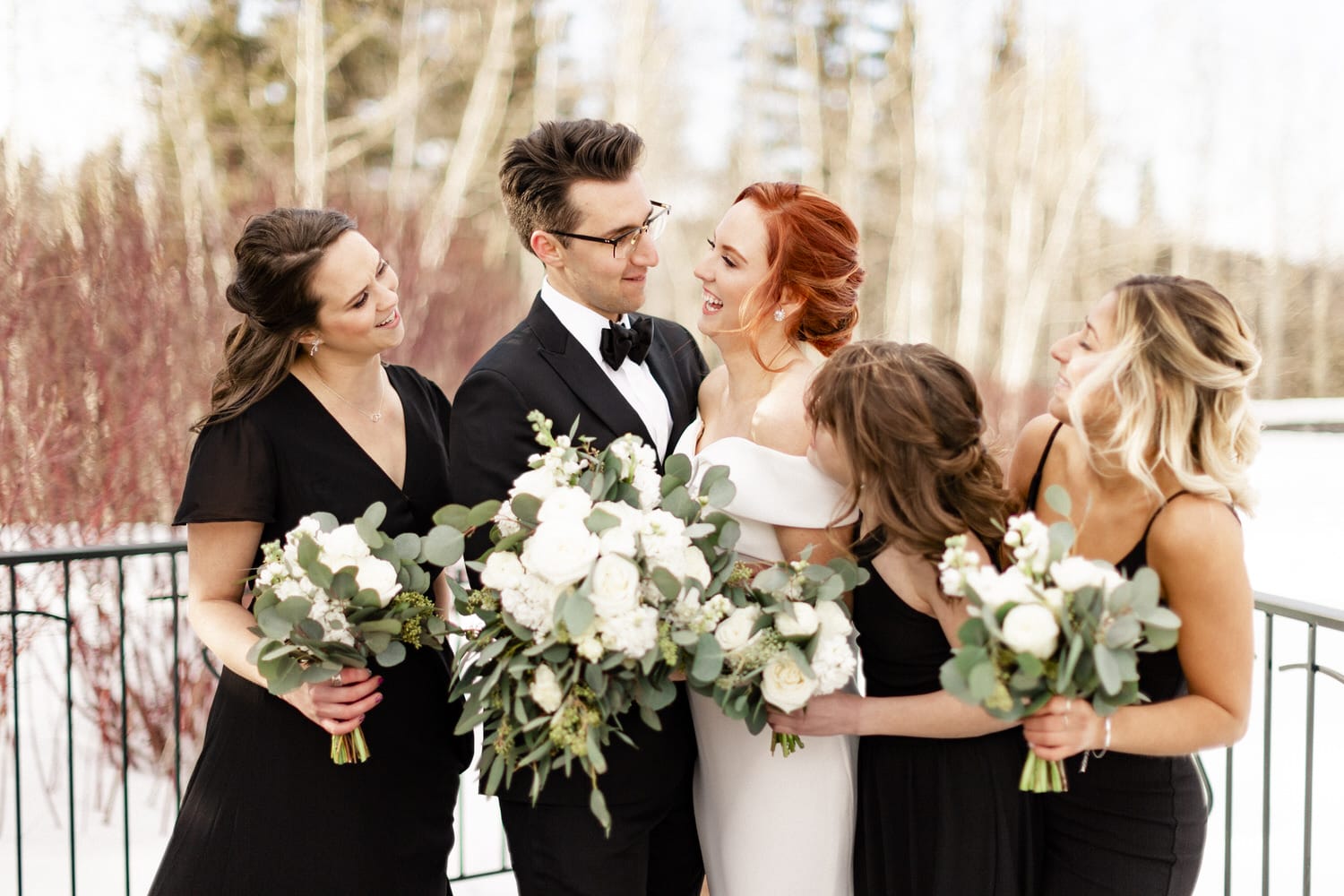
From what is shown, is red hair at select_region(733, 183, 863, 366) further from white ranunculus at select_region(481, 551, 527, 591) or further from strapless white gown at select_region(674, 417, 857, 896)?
white ranunculus at select_region(481, 551, 527, 591)

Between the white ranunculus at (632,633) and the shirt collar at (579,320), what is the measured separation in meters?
1.00

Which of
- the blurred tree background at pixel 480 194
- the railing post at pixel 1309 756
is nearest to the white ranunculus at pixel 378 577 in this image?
the railing post at pixel 1309 756

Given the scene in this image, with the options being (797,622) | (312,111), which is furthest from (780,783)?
(312,111)

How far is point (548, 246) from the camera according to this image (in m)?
2.88

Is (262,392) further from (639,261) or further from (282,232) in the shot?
(639,261)

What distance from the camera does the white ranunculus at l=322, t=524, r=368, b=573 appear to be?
2.09 metres

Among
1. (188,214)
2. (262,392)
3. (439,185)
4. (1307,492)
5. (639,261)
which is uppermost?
(439,185)

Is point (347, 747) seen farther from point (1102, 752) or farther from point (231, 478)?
point (1102, 752)

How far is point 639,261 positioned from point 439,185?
42.9 ft

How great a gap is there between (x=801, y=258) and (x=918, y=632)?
37.9 inches

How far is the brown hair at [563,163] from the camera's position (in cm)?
281

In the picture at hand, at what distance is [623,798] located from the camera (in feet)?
7.93

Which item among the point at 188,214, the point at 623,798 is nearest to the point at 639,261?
the point at 623,798

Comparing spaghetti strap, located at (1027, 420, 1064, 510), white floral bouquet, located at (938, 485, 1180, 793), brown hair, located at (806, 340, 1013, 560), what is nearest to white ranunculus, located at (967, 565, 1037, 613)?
white floral bouquet, located at (938, 485, 1180, 793)
